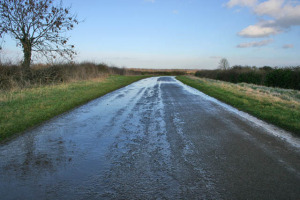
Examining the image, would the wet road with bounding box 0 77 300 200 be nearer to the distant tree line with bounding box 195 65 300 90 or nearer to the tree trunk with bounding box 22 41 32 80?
the tree trunk with bounding box 22 41 32 80

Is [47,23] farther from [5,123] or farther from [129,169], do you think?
[129,169]

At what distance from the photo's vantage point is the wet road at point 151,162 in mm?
3406

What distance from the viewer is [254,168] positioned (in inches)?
166

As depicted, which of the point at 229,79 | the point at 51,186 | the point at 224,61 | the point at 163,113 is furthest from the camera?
the point at 224,61

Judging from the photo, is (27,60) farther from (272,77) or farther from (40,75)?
(272,77)

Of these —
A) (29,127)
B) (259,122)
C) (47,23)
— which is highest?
(47,23)

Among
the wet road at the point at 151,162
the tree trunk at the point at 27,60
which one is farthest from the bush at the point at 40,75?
the wet road at the point at 151,162

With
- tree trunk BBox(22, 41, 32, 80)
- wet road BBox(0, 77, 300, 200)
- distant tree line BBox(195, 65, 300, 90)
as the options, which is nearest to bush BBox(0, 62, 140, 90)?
tree trunk BBox(22, 41, 32, 80)

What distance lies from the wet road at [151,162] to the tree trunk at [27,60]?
13.5 metres

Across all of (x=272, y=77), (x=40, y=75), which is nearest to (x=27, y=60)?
(x=40, y=75)

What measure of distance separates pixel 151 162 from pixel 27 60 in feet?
64.6

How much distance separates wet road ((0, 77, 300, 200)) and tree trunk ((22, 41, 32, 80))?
1345cm

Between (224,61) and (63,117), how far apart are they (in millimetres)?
71477

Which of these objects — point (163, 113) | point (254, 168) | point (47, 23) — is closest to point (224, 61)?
point (47, 23)
